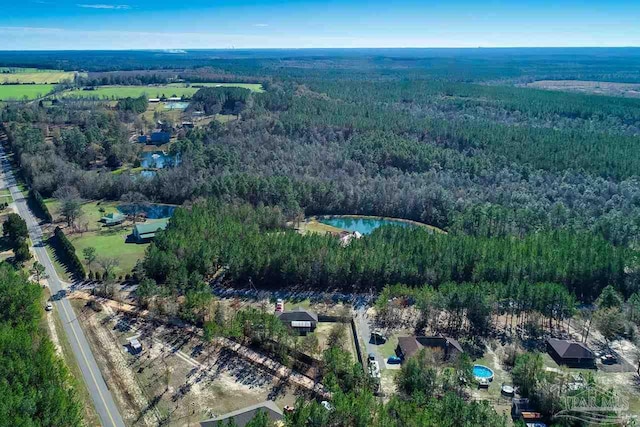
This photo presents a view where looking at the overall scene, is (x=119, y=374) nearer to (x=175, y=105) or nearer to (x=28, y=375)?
(x=28, y=375)

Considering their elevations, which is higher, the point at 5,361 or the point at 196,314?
the point at 5,361

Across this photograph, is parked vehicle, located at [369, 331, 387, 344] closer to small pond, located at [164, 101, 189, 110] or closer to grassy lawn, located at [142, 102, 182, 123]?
grassy lawn, located at [142, 102, 182, 123]

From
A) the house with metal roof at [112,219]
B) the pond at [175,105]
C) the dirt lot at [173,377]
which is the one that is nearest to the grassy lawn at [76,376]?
the dirt lot at [173,377]

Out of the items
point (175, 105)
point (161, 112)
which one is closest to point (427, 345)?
point (161, 112)

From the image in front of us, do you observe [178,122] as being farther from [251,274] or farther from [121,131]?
[251,274]

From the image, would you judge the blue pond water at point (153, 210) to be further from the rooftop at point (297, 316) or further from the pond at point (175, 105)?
the pond at point (175, 105)

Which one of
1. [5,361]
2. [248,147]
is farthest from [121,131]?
[5,361]
